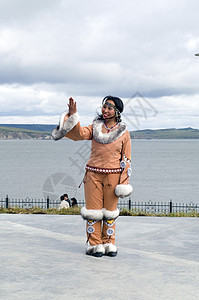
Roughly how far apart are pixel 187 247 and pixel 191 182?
43.2m

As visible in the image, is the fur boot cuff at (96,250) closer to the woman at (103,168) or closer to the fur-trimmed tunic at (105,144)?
the woman at (103,168)

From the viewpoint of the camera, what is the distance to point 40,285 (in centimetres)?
445

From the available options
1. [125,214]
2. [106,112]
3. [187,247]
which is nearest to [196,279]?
[187,247]

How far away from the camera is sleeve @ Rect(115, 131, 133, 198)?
18.9 feet

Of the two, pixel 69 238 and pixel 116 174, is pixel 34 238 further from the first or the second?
pixel 116 174

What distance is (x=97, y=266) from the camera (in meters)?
5.37

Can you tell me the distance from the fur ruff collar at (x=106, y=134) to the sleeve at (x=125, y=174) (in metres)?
0.14

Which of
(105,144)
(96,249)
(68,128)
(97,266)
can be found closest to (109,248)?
(96,249)

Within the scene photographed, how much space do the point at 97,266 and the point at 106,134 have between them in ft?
6.30

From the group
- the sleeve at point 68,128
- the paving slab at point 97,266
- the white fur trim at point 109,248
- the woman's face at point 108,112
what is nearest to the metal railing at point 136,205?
the paving slab at point 97,266

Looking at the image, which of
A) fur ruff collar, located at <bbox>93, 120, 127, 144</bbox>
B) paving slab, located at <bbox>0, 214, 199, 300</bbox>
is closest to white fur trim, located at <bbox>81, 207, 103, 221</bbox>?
paving slab, located at <bbox>0, 214, 199, 300</bbox>

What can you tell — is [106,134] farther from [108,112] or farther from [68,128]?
[68,128]

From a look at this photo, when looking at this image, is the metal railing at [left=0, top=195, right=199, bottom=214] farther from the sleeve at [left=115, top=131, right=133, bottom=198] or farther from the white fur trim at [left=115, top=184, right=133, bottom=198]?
the white fur trim at [left=115, top=184, right=133, bottom=198]

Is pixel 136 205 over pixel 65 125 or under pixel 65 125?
under
